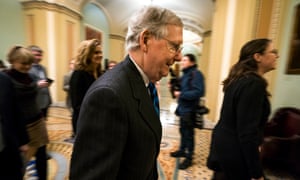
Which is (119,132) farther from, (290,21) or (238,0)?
(238,0)

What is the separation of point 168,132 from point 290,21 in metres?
3.12

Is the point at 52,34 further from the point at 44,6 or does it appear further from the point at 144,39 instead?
the point at 144,39

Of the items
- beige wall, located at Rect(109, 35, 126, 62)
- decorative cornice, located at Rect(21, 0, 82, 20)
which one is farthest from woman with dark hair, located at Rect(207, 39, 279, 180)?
beige wall, located at Rect(109, 35, 126, 62)

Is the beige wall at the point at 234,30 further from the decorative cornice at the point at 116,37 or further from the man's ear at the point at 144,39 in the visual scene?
the decorative cornice at the point at 116,37

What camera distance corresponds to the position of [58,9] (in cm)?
613

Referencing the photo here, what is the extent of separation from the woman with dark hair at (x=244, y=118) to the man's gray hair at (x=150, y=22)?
0.78 meters

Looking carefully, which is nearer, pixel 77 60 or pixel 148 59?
pixel 148 59

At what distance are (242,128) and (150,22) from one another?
93cm

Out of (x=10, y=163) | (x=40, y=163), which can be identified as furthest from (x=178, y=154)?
(x=10, y=163)

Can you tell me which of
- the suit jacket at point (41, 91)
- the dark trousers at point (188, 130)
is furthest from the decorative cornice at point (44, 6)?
the dark trousers at point (188, 130)

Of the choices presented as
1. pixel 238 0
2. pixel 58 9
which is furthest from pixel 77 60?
pixel 58 9

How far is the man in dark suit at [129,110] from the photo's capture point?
1.90ft

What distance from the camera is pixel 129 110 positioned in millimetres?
620

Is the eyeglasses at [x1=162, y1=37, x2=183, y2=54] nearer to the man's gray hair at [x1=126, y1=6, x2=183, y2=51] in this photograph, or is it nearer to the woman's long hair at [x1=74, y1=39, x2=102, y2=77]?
the man's gray hair at [x1=126, y1=6, x2=183, y2=51]
